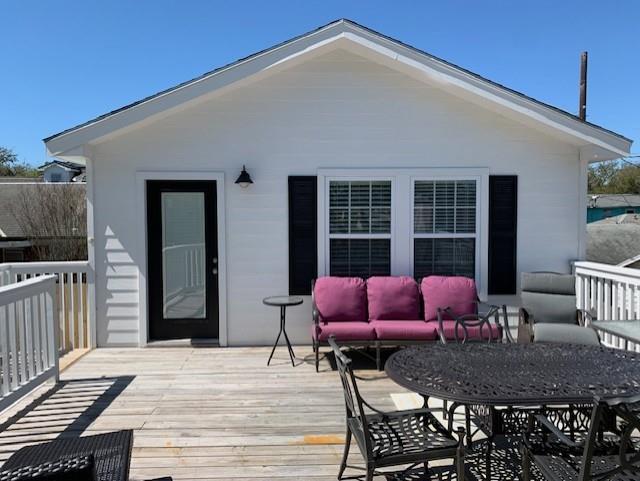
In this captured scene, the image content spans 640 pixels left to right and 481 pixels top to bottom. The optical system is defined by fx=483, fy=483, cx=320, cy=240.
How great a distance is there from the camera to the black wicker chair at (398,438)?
7.54ft

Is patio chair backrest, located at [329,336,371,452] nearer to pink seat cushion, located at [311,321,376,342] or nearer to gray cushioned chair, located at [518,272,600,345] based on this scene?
pink seat cushion, located at [311,321,376,342]

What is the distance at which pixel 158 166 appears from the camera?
5750 millimetres

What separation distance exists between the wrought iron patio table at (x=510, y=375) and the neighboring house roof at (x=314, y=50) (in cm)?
318

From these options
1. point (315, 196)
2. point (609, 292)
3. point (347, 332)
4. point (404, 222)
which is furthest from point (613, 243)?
point (347, 332)

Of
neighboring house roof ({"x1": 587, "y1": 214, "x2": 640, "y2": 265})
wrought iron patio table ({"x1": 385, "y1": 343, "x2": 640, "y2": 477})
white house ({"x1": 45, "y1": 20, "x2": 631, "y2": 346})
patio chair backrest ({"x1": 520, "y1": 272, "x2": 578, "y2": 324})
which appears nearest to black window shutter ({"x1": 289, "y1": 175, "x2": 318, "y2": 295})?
white house ({"x1": 45, "y1": 20, "x2": 631, "y2": 346})


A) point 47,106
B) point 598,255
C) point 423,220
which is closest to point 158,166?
point 423,220

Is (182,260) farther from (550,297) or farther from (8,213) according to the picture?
(8,213)

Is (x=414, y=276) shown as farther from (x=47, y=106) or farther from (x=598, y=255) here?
(x=47, y=106)

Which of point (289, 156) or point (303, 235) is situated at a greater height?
point (289, 156)

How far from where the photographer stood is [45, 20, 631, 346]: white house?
5758 mm

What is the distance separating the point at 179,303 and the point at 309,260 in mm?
1703

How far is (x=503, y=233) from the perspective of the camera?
5867 millimetres

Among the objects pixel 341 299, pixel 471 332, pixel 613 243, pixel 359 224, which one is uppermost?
pixel 359 224

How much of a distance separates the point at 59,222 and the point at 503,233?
13508 millimetres
